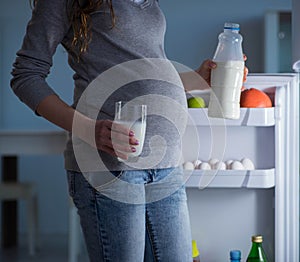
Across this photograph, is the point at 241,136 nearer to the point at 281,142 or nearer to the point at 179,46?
the point at 281,142

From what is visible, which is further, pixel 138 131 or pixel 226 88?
pixel 226 88

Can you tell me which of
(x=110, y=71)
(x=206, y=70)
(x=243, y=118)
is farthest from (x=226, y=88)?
(x=243, y=118)

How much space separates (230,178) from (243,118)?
0.56 feet

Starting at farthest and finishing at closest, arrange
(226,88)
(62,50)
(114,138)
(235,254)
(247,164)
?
(62,50) → (247,164) → (235,254) → (226,88) → (114,138)

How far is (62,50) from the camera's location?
14.6 feet

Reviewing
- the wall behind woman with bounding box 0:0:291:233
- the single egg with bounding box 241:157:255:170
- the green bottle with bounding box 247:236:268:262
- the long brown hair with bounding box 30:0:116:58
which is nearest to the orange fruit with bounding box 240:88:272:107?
the single egg with bounding box 241:157:255:170

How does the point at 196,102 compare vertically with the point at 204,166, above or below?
above

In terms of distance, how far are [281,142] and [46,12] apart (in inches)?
39.9

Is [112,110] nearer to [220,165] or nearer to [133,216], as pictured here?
[133,216]

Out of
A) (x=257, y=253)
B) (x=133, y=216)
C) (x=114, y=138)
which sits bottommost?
(x=257, y=253)

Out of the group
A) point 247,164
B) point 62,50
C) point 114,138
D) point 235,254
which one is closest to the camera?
point 114,138

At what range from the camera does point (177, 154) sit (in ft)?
3.73

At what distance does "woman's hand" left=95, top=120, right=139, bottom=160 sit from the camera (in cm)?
97

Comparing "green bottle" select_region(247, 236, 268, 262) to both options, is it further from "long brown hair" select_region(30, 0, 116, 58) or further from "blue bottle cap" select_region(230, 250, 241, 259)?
"long brown hair" select_region(30, 0, 116, 58)
